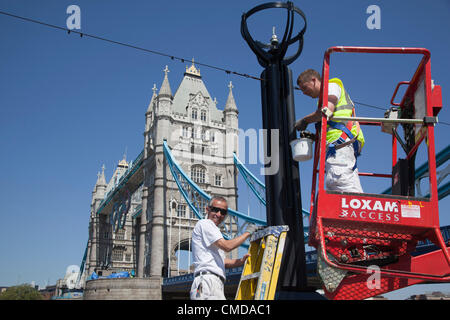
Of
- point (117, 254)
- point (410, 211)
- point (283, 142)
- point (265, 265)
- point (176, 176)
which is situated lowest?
point (265, 265)

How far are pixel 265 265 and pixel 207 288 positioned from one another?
0.57m

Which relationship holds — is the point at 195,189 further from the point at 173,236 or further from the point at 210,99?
the point at 210,99

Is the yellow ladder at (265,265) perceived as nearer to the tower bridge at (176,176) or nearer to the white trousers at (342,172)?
the white trousers at (342,172)

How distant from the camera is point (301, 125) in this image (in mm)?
3410

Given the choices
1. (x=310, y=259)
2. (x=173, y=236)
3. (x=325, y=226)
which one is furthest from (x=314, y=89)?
(x=173, y=236)

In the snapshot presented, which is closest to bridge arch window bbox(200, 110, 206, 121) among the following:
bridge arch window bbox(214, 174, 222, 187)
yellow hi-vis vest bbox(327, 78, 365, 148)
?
bridge arch window bbox(214, 174, 222, 187)

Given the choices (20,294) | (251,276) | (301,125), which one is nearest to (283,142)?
(301,125)

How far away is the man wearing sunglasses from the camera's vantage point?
274 centimetres

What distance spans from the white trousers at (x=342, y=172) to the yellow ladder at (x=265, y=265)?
0.75 meters

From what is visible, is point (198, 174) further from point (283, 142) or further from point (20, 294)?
point (20, 294)

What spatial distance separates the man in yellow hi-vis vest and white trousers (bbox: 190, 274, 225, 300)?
108 cm

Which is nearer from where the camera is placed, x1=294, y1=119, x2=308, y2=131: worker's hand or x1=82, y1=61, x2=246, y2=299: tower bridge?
x1=294, y1=119, x2=308, y2=131: worker's hand

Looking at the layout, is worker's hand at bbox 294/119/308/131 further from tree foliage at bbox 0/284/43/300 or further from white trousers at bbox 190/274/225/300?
tree foliage at bbox 0/284/43/300
